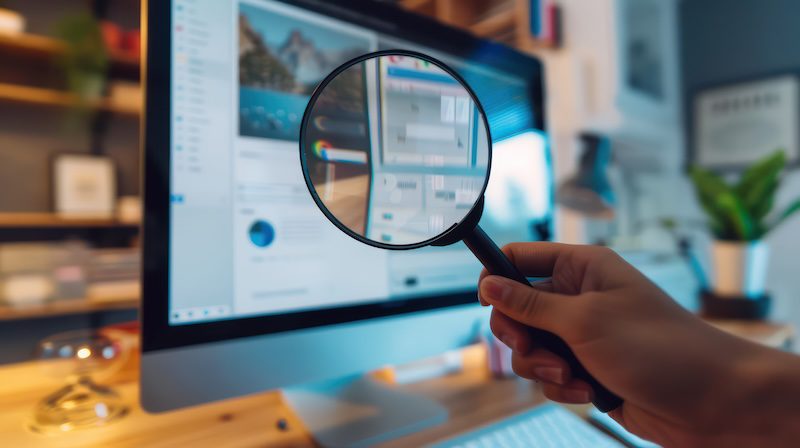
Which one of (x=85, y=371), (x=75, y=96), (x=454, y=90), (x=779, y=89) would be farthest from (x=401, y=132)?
(x=75, y=96)

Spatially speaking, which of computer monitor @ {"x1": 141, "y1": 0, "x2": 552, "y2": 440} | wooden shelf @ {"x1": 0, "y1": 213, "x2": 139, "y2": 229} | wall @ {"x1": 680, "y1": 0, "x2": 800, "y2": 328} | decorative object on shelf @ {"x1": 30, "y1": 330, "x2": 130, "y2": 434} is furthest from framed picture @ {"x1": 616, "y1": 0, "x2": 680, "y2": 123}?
wooden shelf @ {"x1": 0, "y1": 213, "x2": 139, "y2": 229}

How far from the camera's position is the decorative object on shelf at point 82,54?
206cm

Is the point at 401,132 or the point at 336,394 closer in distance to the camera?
the point at 401,132

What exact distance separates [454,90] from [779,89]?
232 cm

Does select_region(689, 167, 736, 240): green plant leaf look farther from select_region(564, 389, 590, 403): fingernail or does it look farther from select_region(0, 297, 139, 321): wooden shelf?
select_region(0, 297, 139, 321): wooden shelf

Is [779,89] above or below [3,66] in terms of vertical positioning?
below

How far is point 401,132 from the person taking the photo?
0.41 meters

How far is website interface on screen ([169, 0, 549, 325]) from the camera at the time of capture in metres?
0.45

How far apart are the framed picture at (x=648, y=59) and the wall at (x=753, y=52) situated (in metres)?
0.08

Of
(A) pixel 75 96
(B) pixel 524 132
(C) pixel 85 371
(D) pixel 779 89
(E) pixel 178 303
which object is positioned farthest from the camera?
(A) pixel 75 96

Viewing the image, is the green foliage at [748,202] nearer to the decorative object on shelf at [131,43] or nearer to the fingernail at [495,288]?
the fingernail at [495,288]

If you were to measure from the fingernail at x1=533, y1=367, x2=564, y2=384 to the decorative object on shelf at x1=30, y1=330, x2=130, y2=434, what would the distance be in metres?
0.58

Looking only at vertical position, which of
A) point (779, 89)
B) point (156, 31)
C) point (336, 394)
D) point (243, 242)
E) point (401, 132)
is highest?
point (779, 89)

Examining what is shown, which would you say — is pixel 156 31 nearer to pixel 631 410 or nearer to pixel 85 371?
pixel 85 371
